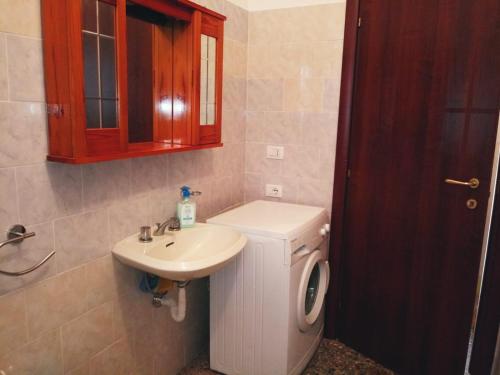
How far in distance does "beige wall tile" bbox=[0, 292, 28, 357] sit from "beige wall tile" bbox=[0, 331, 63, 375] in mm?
32

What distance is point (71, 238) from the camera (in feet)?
5.06

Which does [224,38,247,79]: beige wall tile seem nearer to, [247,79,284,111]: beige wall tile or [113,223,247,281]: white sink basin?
[247,79,284,111]: beige wall tile

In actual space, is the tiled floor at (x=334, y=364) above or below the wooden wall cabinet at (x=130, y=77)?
below

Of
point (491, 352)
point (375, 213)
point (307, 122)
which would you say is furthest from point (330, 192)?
point (491, 352)

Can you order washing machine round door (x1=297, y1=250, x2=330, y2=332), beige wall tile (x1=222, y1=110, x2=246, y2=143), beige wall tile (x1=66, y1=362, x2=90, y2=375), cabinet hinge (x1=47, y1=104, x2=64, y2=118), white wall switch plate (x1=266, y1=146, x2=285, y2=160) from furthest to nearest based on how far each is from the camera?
white wall switch plate (x1=266, y1=146, x2=285, y2=160), beige wall tile (x1=222, y1=110, x2=246, y2=143), washing machine round door (x1=297, y1=250, x2=330, y2=332), beige wall tile (x1=66, y1=362, x2=90, y2=375), cabinet hinge (x1=47, y1=104, x2=64, y2=118)

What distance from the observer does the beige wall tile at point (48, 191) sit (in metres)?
1.37

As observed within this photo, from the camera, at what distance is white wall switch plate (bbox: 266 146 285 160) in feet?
8.27

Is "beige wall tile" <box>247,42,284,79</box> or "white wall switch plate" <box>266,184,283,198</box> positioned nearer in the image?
"beige wall tile" <box>247,42,284,79</box>

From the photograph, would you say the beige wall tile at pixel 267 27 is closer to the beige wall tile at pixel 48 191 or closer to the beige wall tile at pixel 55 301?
the beige wall tile at pixel 48 191

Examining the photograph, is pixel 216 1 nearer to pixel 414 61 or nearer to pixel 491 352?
pixel 414 61

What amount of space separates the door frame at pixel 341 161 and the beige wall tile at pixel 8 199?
1628 millimetres

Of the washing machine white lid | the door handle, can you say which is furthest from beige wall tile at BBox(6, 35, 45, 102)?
the door handle

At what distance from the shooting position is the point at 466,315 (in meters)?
2.06

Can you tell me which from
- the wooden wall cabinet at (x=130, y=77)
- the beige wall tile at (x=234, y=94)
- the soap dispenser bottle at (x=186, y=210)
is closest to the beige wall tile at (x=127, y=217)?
the soap dispenser bottle at (x=186, y=210)
